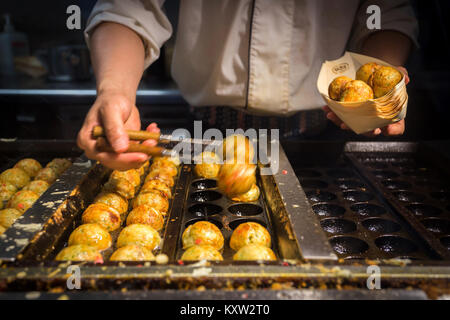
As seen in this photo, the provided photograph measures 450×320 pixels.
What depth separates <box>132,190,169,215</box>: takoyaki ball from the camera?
1.72 metres

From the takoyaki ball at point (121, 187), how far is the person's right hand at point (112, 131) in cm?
34

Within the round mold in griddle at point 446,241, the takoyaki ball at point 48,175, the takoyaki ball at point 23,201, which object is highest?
the takoyaki ball at point 48,175

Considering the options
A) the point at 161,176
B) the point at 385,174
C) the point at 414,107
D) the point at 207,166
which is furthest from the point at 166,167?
the point at 414,107

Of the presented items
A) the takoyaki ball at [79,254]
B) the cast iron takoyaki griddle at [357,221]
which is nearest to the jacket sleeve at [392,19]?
the cast iron takoyaki griddle at [357,221]

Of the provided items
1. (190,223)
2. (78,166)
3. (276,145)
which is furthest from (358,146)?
(78,166)

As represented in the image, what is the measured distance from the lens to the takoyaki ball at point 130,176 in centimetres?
193

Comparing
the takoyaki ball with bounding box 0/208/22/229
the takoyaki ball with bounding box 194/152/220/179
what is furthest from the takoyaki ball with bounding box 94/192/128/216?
the takoyaki ball with bounding box 194/152/220/179

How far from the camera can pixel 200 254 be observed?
4.44 feet

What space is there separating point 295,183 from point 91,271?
0.93 metres

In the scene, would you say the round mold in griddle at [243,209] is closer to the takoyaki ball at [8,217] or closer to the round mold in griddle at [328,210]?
the round mold in griddle at [328,210]

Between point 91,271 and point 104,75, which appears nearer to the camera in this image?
point 91,271

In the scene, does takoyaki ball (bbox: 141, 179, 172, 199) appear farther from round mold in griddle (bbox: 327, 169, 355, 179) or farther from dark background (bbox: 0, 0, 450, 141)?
dark background (bbox: 0, 0, 450, 141)
